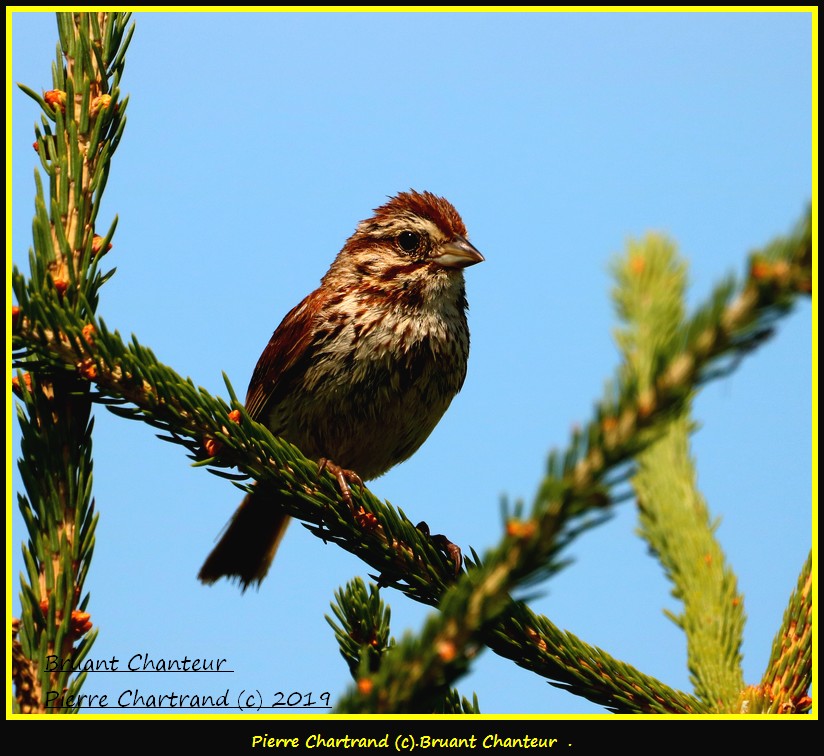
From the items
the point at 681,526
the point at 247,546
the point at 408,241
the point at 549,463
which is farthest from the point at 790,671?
the point at 408,241

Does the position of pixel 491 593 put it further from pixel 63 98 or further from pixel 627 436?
pixel 63 98

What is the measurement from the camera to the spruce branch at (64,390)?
2100 millimetres

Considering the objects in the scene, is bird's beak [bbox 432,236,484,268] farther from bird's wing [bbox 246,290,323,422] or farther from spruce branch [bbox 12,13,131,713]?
spruce branch [bbox 12,13,131,713]

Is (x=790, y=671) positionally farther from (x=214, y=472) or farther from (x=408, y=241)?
(x=408, y=241)

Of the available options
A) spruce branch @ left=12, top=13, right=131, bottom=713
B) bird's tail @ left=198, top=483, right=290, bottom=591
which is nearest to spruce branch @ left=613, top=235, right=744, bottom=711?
spruce branch @ left=12, top=13, right=131, bottom=713

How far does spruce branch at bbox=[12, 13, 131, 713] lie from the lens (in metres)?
2.10

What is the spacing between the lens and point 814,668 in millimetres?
2242

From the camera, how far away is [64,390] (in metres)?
2.35

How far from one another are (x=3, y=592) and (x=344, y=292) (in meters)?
2.36

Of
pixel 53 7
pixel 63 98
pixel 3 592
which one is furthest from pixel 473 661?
pixel 53 7

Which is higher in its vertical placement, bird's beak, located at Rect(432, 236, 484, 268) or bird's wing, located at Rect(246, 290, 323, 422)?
bird's beak, located at Rect(432, 236, 484, 268)

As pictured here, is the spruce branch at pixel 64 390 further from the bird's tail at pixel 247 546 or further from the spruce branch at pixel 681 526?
the bird's tail at pixel 247 546

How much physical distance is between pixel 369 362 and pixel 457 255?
78cm

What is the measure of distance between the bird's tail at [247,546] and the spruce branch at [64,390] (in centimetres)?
187
